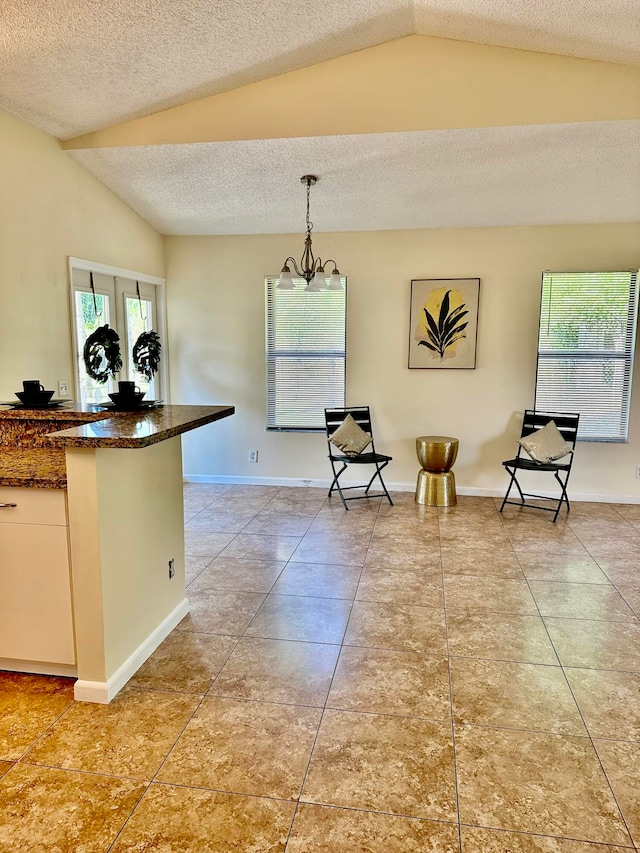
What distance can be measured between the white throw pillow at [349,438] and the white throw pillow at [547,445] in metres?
1.34

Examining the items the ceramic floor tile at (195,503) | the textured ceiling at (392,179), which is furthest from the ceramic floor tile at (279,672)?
the textured ceiling at (392,179)

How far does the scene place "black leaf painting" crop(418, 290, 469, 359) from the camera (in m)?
4.97

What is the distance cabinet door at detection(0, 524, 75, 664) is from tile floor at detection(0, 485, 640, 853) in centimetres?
16

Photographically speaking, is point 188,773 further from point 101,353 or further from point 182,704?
point 101,353

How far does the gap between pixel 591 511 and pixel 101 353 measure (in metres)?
4.23

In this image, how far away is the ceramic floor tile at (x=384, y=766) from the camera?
1.65m

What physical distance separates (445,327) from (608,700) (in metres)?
3.48

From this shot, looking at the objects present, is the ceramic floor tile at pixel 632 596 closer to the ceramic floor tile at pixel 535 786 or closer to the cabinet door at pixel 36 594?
the ceramic floor tile at pixel 535 786

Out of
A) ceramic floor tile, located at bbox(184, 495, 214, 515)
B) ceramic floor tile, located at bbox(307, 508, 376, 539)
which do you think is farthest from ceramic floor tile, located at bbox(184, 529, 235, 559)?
ceramic floor tile, located at bbox(307, 508, 376, 539)

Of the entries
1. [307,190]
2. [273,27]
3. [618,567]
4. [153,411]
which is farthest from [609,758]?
[307,190]

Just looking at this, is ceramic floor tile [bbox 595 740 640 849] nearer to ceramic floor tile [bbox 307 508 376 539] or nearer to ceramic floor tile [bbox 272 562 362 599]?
ceramic floor tile [bbox 272 562 362 599]

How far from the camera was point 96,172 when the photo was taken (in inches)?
158

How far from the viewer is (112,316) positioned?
4555 millimetres

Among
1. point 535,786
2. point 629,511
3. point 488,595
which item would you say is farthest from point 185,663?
point 629,511
